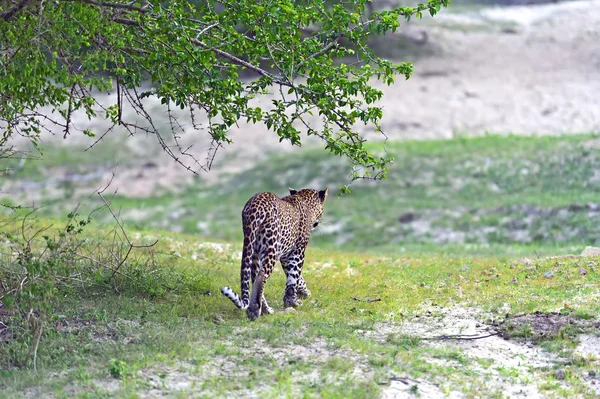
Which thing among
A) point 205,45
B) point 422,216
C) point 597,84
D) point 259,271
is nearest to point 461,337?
point 259,271

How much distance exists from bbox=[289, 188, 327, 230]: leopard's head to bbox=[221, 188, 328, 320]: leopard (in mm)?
A: 200

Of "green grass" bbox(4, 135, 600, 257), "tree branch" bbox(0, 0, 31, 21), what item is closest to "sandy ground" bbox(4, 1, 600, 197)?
"green grass" bbox(4, 135, 600, 257)

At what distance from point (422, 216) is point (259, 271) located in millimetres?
17372

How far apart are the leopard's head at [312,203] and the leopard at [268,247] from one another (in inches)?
7.9

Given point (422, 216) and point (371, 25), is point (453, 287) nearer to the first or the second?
point (371, 25)

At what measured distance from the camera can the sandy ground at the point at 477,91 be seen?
1492 inches

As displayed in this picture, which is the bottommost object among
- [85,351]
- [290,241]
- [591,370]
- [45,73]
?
[591,370]

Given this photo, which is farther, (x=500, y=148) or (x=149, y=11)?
(x=500, y=148)

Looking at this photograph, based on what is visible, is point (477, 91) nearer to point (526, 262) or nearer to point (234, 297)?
point (526, 262)

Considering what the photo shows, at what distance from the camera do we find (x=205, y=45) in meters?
10.9

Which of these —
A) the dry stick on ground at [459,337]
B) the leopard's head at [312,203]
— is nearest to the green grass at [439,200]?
the leopard's head at [312,203]

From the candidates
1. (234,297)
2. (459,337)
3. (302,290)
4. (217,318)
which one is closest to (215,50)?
(234,297)

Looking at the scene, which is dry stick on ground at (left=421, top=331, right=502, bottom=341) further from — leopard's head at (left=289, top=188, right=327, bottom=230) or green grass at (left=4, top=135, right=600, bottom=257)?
green grass at (left=4, top=135, right=600, bottom=257)

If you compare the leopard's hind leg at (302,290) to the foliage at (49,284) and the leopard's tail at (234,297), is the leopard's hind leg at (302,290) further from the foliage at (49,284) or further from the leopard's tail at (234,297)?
the leopard's tail at (234,297)
